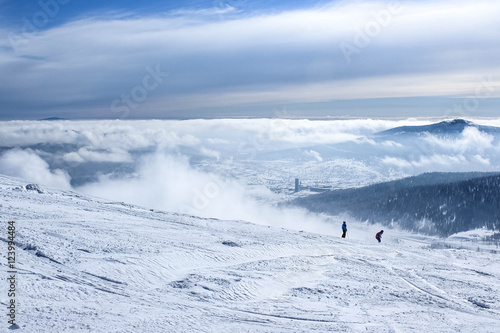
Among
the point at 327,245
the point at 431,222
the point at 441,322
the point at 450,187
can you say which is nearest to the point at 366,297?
the point at 441,322

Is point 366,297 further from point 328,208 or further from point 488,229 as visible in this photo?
point 328,208

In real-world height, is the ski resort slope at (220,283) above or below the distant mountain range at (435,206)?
below

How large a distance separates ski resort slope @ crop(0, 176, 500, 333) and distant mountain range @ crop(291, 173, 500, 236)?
93460 mm

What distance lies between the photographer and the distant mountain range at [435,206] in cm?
11188

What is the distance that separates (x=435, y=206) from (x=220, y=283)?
395 feet

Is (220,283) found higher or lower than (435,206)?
lower

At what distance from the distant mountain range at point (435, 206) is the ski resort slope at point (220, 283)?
93.5 metres

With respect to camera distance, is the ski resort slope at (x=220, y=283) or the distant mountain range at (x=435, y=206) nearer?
the ski resort slope at (x=220, y=283)

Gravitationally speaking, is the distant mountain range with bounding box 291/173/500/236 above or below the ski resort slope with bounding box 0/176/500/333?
above

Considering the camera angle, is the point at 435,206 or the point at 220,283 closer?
the point at 220,283

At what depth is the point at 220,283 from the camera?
17141mm

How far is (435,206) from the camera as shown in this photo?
123625 millimetres

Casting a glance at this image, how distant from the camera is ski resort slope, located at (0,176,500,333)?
13430 millimetres

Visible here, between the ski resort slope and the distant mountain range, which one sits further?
the distant mountain range
